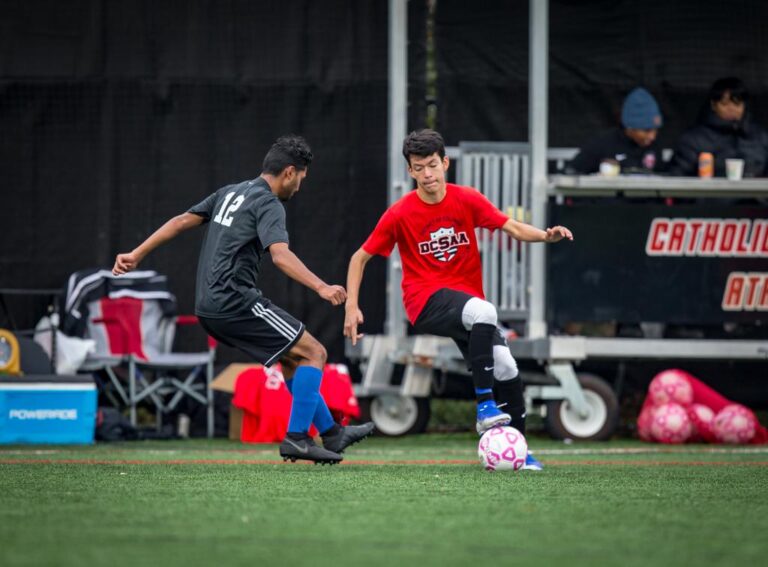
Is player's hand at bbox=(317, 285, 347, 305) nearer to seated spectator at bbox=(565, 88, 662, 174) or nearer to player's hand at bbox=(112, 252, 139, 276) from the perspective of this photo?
player's hand at bbox=(112, 252, 139, 276)

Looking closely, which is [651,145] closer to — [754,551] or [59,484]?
[59,484]

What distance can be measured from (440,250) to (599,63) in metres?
4.92

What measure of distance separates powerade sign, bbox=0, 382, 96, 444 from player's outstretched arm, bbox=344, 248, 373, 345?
3.07 metres

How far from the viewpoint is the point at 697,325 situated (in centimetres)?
1056

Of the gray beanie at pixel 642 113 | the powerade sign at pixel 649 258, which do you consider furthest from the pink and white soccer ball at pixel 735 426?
the gray beanie at pixel 642 113

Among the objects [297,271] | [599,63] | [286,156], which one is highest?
[599,63]

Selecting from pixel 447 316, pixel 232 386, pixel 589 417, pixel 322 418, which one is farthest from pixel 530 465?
pixel 232 386

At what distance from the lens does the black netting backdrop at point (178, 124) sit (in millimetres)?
11070

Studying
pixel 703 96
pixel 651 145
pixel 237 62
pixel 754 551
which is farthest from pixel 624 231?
pixel 754 551

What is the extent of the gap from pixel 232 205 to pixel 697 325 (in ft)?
15.9

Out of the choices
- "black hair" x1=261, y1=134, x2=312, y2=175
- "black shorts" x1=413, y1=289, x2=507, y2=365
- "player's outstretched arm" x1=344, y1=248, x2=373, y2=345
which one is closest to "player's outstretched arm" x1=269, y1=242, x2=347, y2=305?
"player's outstretched arm" x1=344, y1=248, x2=373, y2=345

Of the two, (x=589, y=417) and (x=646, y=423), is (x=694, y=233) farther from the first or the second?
(x=589, y=417)

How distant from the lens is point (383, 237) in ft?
23.7

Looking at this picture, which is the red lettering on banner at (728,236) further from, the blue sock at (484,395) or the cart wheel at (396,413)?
the blue sock at (484,395)
